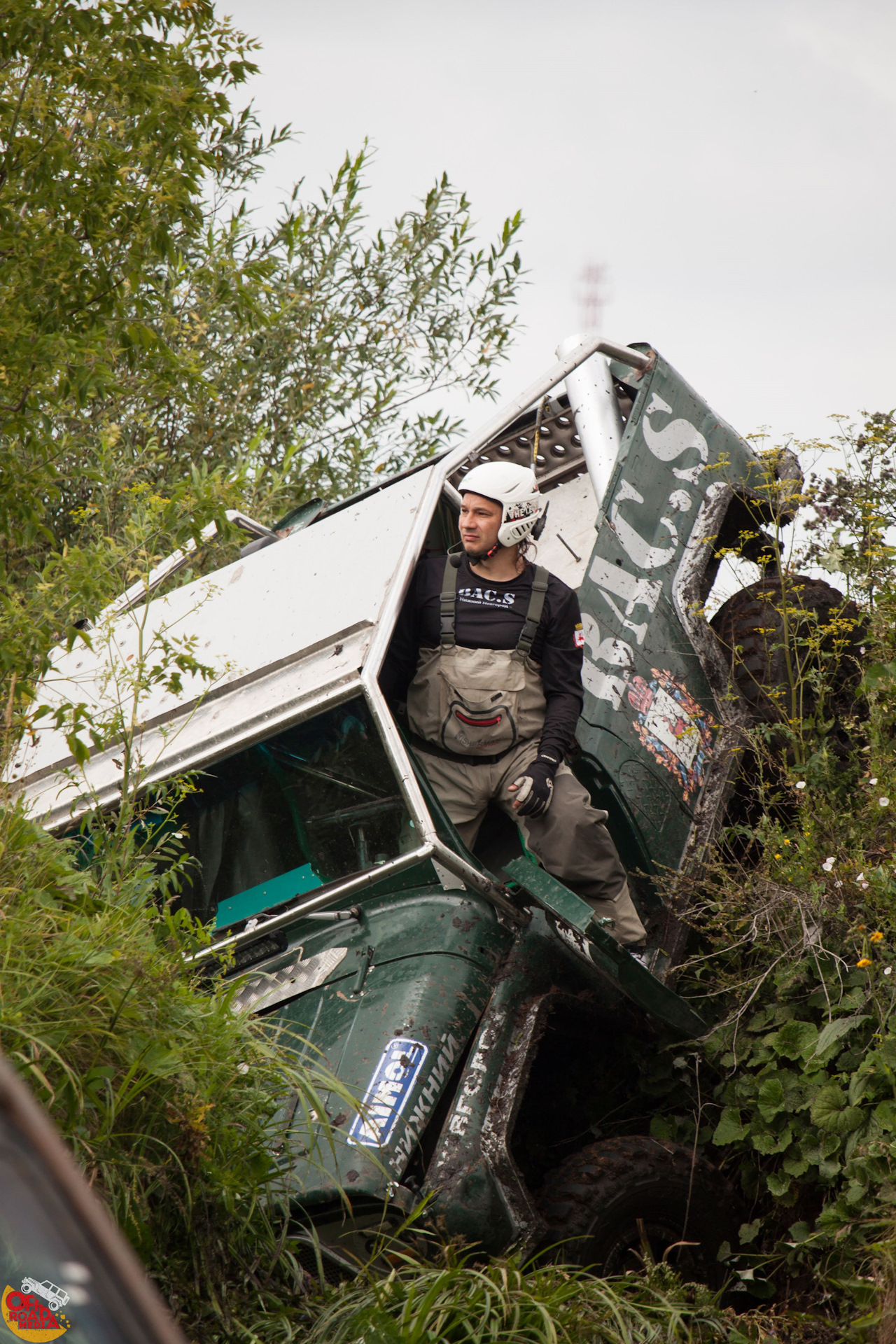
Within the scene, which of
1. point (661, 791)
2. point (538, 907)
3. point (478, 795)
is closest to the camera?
point (538, 907)

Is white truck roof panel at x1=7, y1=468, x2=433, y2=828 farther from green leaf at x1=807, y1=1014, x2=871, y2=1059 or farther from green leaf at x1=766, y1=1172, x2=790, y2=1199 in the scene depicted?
green leaf at x1=766, y1=1172, x2=790, y2=1199

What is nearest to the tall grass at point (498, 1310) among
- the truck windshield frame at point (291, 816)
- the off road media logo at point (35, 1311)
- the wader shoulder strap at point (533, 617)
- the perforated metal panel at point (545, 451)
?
the truck windshield frame at point (291, 816)

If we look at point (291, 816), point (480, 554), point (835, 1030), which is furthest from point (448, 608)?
point (835, 1030)

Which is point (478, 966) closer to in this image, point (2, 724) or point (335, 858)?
point (335, 858)

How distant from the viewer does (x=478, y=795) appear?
436 centimetres

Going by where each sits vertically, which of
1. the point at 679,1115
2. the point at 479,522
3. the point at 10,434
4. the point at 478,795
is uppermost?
the point at 10,434

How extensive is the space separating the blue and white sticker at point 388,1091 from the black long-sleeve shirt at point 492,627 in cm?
138

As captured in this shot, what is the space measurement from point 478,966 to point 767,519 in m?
3.30

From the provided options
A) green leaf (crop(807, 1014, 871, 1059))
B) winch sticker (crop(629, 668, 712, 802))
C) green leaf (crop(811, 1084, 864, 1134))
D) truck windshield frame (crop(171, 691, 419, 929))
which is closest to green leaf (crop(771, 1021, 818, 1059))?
green leaf (crop(807, 1014, 871, 1059))

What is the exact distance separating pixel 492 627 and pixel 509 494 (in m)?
0.50

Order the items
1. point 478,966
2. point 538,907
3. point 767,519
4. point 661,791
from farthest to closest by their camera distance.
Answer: point 767,519 → point 661,791 → point 538,907 → point 478,966

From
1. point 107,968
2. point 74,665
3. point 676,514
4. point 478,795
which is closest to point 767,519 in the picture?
point 676,514

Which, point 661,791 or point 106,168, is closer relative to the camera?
point 106,168

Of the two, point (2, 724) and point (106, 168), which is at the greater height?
point (106, 168)
